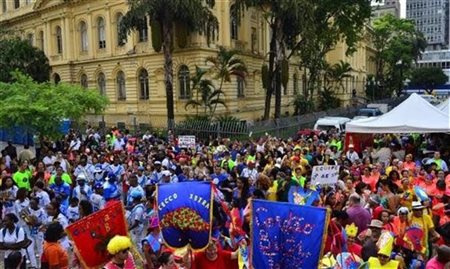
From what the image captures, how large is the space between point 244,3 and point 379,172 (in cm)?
2084

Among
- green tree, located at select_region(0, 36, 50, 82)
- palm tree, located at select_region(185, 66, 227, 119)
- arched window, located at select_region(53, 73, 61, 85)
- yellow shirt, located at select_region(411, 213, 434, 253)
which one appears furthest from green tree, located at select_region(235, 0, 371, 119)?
yellow shirt, located at select_region(411, 213, 434, 253)

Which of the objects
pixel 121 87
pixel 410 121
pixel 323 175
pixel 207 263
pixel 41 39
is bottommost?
pixel 207 263

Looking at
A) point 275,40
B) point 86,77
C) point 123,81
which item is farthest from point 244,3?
point 86,77

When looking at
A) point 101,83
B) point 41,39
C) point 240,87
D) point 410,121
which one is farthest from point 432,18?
point 410,121

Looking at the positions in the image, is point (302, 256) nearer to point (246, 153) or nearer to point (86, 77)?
point (246, 153)

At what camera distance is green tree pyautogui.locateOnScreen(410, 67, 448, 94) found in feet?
296

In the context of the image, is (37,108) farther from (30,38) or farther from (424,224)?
(30,38)

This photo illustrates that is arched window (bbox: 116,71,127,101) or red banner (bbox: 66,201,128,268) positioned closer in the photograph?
red banner (bbox: 66,201,128,268)

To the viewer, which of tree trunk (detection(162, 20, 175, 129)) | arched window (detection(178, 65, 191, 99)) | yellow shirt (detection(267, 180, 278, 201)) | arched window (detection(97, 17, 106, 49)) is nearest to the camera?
yellow shirt (detection(267, 180, 278, 201))

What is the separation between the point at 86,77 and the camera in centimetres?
3950

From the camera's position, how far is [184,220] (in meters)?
5.88

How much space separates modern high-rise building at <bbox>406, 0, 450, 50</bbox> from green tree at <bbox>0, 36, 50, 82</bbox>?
134 metres

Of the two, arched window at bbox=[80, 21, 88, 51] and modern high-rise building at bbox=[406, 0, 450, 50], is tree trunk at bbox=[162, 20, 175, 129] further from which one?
modern high-rise building at bbox=[406, 0, 450, 50]

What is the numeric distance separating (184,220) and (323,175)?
458cm
